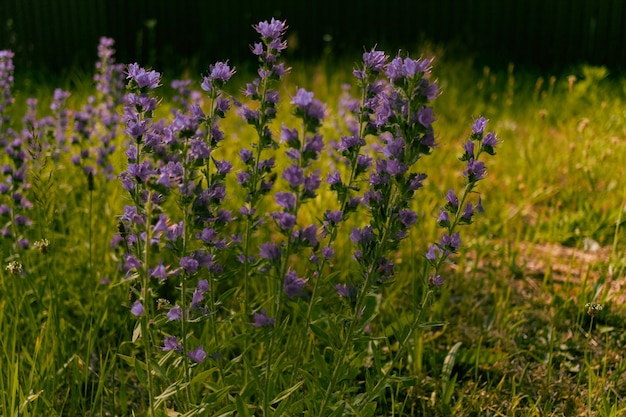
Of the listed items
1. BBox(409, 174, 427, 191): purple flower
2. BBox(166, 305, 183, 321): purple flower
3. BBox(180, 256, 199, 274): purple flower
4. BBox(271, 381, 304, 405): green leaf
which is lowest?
BBox(271, 381, 304, 405): green leaf

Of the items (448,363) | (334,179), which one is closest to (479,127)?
(334,179)

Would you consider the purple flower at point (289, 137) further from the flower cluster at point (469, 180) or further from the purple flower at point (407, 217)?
the flower cluster at point (469, 180)

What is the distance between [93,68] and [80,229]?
17.8 feet

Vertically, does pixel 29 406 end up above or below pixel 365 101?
below

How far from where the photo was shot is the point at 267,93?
1.85 m

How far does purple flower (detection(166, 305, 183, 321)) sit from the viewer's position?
175cm

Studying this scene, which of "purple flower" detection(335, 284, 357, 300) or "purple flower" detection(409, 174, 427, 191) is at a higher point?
"purple flower" detection(409, 174, 427, 191)

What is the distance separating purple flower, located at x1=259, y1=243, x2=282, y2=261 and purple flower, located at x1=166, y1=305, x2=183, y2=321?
12.4 inches

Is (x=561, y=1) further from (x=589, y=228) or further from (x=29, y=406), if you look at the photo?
(x=29, y=406)

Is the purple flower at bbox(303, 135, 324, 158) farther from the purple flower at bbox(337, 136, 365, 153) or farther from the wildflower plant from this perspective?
the purple flower at bbox(337, 136, 365, 153)

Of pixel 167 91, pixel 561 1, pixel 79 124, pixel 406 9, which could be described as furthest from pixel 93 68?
pixel 561 1

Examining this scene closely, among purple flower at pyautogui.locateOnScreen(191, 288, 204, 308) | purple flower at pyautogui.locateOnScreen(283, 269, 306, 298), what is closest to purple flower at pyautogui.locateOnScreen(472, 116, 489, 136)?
purple flower at pyautogui.locateOnScreen(283, 269, 306, 298)

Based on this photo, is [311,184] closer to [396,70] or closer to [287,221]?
[287,221]

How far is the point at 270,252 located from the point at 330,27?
27.1 feet
